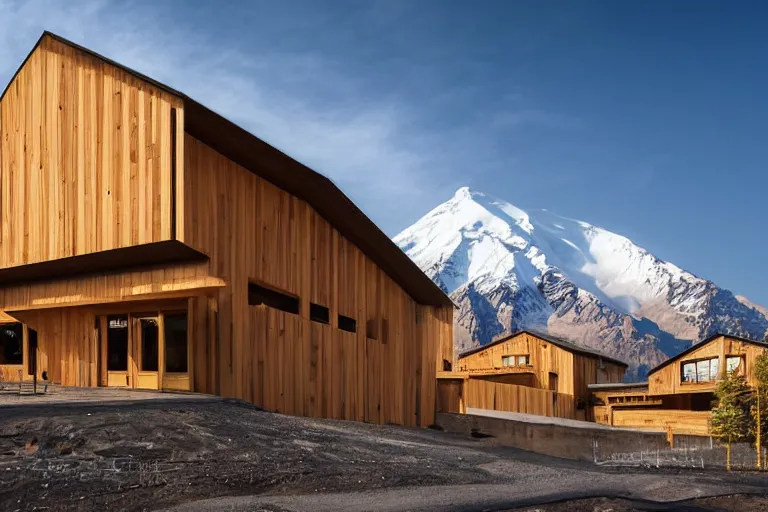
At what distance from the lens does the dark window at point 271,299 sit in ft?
73.3

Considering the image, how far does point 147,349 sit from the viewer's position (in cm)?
2152

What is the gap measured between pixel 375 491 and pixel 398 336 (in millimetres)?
20559

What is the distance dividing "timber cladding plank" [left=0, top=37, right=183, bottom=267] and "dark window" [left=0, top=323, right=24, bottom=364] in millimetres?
3817

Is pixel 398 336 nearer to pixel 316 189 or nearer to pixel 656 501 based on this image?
pixel 316 189

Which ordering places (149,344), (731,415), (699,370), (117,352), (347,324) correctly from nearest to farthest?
(149,344)
(117,352)
(731,415)
(347,324)
(699,370)

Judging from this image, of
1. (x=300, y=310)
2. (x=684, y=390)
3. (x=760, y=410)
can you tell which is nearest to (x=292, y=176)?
(x=300, y=310)

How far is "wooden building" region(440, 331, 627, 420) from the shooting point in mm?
46812

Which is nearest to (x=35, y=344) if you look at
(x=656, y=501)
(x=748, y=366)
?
(x=656, y=501)

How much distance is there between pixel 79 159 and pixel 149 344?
5.55 metres

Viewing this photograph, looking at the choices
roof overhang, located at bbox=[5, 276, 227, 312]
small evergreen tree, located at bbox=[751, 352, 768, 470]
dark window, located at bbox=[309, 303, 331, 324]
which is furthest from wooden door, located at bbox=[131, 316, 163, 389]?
small evergreen tree, located at bbox=[751, 352, 768, 470]

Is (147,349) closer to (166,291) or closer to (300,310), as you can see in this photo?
(166,291)

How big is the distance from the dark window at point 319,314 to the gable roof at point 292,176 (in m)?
3.08

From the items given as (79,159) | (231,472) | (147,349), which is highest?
(79,159)

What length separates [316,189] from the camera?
2402 cm
